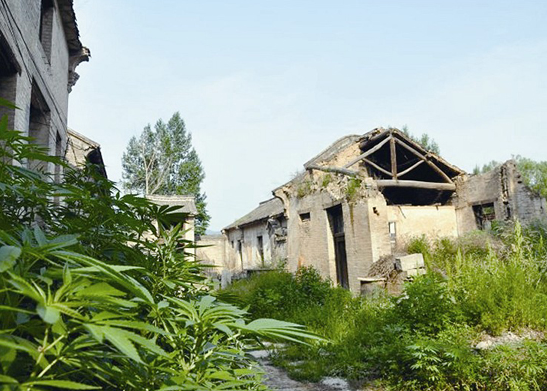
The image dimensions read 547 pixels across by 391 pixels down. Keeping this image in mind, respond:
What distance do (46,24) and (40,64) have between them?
51.3 inches

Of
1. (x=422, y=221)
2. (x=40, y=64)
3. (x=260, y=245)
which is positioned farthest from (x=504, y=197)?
(x=40, y=64)

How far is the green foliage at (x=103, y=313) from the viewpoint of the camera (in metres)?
0.69

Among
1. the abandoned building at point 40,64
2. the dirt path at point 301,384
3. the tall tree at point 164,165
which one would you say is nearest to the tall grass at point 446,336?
the dirt path at point 301,384

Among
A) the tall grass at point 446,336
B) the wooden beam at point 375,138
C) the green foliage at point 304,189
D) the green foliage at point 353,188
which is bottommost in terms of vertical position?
the tall grass at point 446,336

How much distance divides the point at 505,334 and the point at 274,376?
306cm

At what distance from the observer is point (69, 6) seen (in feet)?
29.3

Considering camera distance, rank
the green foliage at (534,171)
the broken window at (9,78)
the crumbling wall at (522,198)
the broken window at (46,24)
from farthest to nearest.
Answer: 1. the green foliage at (534,171)
2. the crumbling wall at (522,198)
3. the broken window at (46,24)
4. the broken window at (9,78)

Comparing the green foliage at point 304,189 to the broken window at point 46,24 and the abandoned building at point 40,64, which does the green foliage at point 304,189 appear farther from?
the broken window at point 46,24

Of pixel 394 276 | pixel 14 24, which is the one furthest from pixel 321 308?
pixel 14 24

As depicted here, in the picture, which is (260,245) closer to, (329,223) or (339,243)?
(329,223)

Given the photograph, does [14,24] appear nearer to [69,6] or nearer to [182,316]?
[69,6]

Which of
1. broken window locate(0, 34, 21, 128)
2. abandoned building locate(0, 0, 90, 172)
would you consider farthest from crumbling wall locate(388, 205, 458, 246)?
broken window locate(0, 34, 21, 128)

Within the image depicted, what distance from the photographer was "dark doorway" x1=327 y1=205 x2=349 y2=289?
46.1ft

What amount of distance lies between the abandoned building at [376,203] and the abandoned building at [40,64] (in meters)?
8.12
